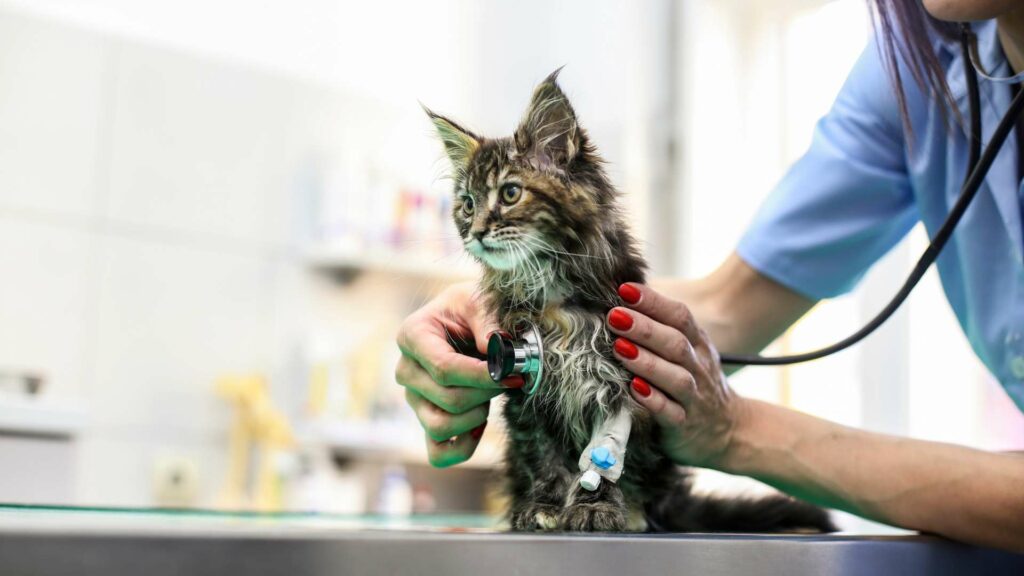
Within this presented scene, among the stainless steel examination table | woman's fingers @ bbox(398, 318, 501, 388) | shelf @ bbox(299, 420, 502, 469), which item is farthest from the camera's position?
shelf @ bbox(299, 420, 502, 469)

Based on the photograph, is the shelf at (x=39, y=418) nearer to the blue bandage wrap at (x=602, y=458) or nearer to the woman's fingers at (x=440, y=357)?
the woman's fingers at (x=440, y=357)

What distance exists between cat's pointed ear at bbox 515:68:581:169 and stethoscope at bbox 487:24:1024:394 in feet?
0.46

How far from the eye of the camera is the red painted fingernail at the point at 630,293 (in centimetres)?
74

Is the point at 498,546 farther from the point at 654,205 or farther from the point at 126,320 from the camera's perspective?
the point at 654,205

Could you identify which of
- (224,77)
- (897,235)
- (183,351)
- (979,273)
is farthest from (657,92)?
(979,273)

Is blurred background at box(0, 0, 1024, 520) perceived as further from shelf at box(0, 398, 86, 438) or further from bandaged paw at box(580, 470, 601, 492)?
bandaged paw at box(580, 470, 601, 492)

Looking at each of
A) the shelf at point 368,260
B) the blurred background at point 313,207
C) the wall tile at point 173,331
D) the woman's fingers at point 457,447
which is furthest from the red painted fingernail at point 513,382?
the wall tile at point 173,331

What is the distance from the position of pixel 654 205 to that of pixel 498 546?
2820mm

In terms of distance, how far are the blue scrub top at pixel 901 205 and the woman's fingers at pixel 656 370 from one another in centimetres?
41

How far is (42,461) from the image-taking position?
1975 mm

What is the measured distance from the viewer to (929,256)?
85 cm

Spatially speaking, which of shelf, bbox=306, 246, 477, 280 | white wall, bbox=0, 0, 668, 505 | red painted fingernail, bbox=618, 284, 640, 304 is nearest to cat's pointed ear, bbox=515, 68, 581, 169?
red painted fingernail, bbox=618, 284, 640, 304

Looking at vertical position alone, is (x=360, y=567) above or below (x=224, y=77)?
below

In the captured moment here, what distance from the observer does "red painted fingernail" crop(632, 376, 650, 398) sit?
0.73 metres
